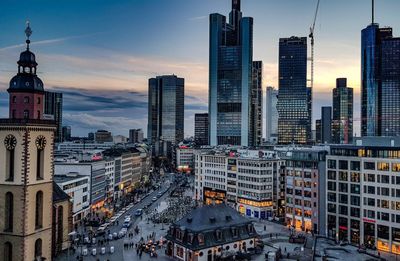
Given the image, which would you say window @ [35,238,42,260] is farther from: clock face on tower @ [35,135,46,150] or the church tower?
clock face on tower @ [35,135,46,150]

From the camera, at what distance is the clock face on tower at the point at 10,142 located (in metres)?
60.0

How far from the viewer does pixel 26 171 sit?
195ft

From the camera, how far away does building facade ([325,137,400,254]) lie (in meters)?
86.5

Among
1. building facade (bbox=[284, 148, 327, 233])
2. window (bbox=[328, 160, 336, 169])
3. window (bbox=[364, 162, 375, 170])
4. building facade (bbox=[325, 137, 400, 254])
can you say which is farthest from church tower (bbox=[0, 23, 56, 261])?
window (bbox=[364, 162, 375, 170])

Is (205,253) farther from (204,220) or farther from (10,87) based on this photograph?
(10,87)

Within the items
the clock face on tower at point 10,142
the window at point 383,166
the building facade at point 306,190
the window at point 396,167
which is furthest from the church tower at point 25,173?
the window at point 396,167

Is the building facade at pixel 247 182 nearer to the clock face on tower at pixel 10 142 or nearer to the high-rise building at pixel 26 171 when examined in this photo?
the high-rise building at pixel 26 171

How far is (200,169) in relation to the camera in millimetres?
162750

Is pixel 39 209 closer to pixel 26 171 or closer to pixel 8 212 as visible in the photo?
pixel 8 212

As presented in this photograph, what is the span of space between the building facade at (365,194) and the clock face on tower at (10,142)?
71.5m

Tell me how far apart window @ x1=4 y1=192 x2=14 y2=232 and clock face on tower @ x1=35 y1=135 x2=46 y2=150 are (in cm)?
811

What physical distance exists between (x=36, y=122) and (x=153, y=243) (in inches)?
1545

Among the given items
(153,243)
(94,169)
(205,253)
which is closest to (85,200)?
(94,169)

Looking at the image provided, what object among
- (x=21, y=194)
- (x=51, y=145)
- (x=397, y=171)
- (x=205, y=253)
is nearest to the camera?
(x=21, y=194)
